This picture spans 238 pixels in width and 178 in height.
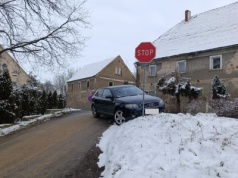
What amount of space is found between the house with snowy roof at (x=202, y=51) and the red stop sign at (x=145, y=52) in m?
16.4

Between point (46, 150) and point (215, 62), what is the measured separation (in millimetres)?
21562

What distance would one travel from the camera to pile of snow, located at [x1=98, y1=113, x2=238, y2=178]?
15.5 feet

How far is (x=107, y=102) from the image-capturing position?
42.3 ft

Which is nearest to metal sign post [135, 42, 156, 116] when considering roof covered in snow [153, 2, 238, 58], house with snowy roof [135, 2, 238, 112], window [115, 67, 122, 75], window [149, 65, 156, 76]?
house with snowy roof [135, 2, 238, 112]

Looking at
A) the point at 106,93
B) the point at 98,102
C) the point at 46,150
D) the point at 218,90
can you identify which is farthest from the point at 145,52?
the point at 218,90

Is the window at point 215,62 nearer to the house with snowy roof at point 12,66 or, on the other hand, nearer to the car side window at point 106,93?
the car side window at point 106,93

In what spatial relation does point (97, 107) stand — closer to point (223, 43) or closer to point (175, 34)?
point (223, 43)

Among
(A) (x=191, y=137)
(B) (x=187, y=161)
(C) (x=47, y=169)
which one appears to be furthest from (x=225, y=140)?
(C) (x=47, y=169)

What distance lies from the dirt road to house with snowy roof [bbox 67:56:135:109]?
3652cm

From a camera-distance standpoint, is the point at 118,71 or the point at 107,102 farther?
the point at 118,71

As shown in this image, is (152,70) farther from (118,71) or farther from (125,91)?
(125,91)

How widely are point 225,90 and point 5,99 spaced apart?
16.4m

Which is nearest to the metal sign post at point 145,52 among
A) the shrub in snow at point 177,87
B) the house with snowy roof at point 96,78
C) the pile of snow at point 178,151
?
the pile of snow at point 178,151

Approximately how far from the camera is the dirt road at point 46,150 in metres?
6.59
